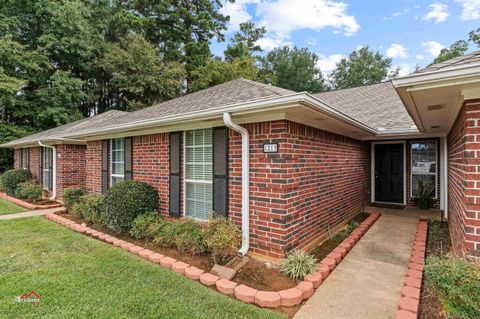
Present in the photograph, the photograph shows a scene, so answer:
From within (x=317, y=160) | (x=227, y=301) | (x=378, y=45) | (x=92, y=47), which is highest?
(x=378, y=45)

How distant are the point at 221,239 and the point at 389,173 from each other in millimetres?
7325

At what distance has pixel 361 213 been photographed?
738 centimetres

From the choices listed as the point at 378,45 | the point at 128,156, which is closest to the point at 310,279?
the point at 128,156

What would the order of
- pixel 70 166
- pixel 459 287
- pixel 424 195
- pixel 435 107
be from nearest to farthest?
pixel 459 287
pixel 435 107
pixel 424 195
pixel 70 166

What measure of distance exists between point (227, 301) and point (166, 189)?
10.4ft

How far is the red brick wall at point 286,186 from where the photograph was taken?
3.83m

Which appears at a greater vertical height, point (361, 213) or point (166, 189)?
point (166, 189)

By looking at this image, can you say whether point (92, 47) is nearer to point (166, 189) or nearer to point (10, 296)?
point (166, 189)

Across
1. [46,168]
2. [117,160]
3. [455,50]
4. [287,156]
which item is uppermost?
[455,50]

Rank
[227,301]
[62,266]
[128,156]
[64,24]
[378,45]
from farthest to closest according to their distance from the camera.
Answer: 1. [378,45]
2. [64,24]
3. [128,156]
4. [62,266]
5. [227,301]

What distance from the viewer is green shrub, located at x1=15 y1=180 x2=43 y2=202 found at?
961 cm

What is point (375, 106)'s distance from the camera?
9.12 m

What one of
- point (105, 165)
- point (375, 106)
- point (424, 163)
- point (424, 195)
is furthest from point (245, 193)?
point (375, 106)

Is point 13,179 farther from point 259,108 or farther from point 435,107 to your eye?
point 435,107
